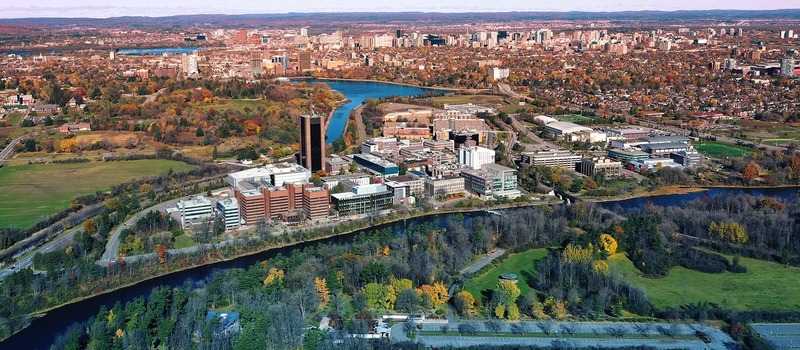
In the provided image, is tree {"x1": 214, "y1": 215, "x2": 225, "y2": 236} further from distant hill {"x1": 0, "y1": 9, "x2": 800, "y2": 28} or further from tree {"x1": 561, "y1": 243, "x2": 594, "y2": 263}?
distant hill {"x1": 0, "y1": 9, "x2": 800, "y2": 28}

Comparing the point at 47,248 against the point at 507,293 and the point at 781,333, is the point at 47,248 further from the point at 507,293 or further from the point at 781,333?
the point at 781,333

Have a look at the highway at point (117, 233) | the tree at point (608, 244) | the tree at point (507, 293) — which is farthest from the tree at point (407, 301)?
the highway at point (117, 233)

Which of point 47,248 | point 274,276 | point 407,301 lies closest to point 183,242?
point 47,248

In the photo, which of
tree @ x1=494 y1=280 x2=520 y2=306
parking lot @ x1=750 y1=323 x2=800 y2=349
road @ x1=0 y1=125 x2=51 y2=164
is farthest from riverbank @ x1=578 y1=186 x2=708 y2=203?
road @ x1=0 y1=125 x2=51 y2=164

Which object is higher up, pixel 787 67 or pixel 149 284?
pixel 787 67

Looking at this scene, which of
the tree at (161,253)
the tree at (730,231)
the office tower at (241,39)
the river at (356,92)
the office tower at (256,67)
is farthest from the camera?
the office tower at (241,39)

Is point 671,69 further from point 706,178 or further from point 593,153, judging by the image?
point 706,178

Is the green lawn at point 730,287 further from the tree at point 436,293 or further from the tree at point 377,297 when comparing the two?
the tree at point 377,297

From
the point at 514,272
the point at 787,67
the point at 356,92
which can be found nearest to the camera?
the point at 514,272
